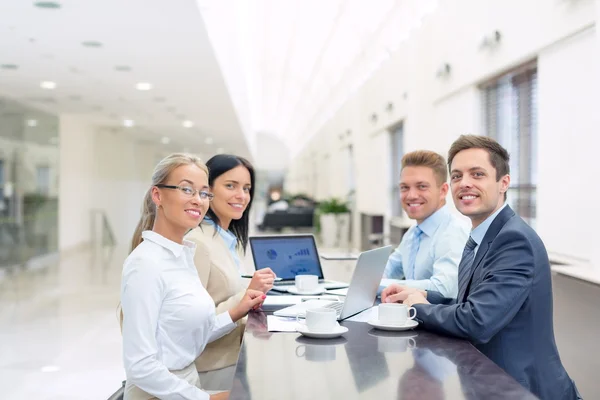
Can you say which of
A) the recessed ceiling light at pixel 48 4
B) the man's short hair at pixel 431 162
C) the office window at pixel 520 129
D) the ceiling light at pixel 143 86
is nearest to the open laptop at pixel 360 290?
the man's short hair at pixel 431 162

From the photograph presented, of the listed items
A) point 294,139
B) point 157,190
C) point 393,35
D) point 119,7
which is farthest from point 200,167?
point 294,139

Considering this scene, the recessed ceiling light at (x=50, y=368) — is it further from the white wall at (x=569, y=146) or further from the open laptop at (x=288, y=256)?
the white wall at (x=569, y=146)

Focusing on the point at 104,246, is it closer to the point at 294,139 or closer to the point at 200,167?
the point at 200,167

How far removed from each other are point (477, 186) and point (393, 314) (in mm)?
560

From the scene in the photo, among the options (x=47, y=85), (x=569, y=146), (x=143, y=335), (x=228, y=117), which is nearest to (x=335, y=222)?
(x=228, y=117)

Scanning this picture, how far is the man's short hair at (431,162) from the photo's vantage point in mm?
3215

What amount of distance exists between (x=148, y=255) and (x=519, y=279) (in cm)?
123

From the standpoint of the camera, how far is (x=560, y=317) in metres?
4.42

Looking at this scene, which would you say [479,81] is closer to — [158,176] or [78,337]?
[78,337]

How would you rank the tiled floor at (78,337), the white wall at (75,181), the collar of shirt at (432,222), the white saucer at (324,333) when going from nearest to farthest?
1. the white saucer at (324,333)
2. the collar of shirt at (432,222)
3. the tiled floor at (78,337)
4. the white wall at (75,181)

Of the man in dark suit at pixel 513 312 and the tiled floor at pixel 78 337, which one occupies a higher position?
the man in dark suit at pixel 513 312

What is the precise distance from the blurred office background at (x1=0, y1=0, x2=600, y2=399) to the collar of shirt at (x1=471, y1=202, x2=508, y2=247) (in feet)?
6.23

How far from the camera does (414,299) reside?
2369 mm

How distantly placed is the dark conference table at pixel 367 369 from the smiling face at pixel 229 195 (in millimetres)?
937
